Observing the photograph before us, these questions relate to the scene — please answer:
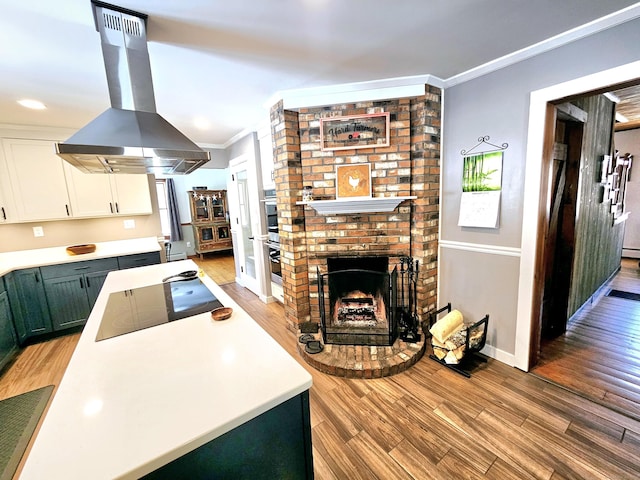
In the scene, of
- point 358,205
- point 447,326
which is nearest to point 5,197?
point 358,205

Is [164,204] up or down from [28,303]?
up

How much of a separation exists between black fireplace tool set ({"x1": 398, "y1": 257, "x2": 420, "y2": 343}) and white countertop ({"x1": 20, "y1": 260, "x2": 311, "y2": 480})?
5.45 ft

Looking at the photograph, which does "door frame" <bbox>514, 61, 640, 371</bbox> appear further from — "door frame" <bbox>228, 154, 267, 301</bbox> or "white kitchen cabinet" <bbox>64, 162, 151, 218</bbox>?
"white kitchen cabinet" <bbox>64, 162, 151, 218</bbox>

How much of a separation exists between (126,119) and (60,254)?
2.80 meters

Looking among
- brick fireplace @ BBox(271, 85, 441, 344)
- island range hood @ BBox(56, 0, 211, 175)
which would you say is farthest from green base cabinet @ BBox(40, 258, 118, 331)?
brick fireplace @ BBox(271, 85, 441, 344)

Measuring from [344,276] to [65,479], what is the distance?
2.18m

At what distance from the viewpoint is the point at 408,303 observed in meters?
2.63

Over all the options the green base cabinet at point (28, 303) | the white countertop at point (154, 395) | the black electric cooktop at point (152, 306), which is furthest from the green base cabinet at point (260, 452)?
the green base cabinet at point (28, 303)

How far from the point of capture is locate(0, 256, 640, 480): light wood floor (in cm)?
147

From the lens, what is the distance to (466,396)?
1.97 meters

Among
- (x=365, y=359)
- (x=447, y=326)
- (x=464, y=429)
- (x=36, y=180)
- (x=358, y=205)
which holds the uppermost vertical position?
(x=36, y=180)

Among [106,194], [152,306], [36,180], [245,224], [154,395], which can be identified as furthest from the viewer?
[245,224]

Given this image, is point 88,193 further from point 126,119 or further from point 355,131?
point 355,131

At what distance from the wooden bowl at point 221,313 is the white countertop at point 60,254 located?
2439 mm
